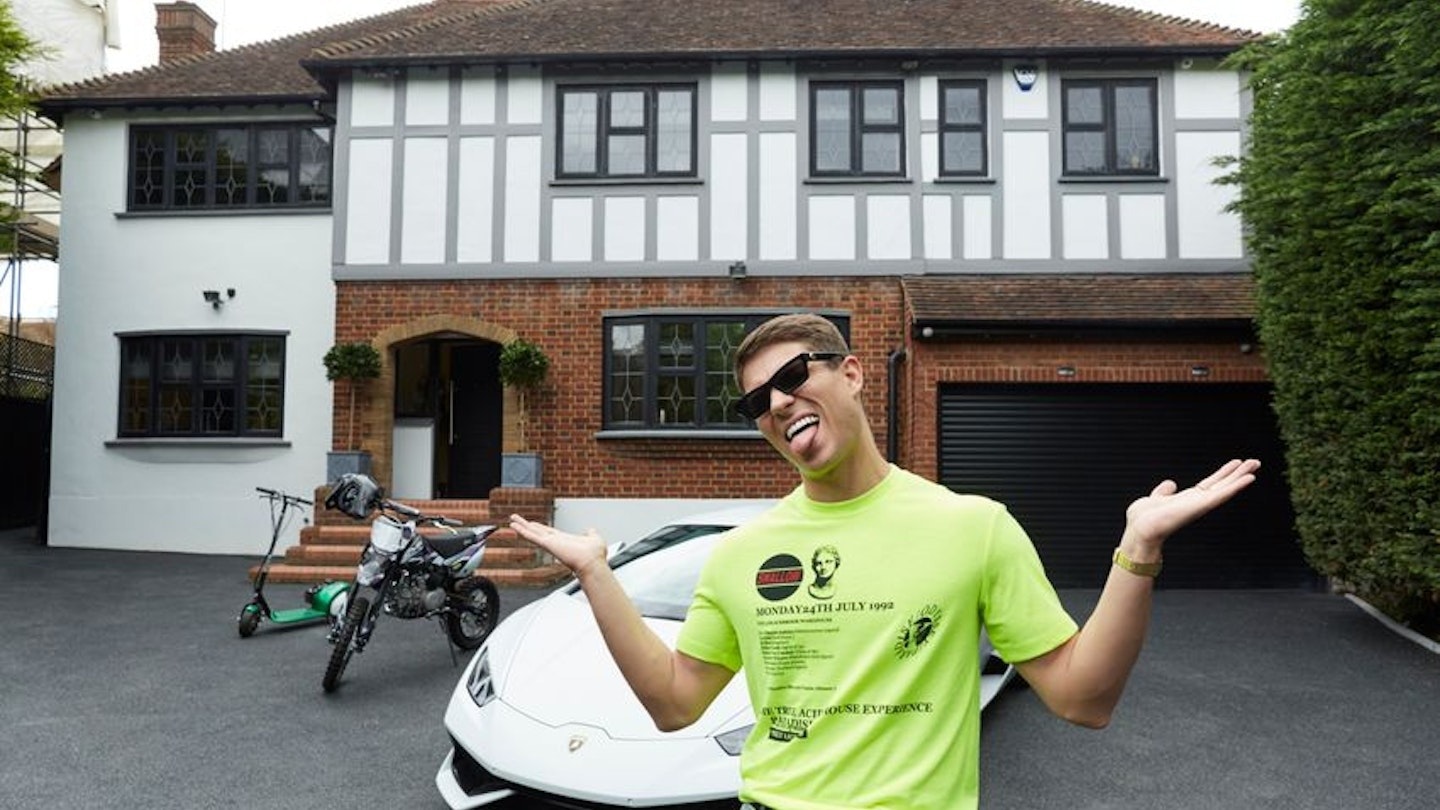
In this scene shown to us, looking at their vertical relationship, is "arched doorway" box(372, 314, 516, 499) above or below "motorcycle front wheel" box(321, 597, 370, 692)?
above

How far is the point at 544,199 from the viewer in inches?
445

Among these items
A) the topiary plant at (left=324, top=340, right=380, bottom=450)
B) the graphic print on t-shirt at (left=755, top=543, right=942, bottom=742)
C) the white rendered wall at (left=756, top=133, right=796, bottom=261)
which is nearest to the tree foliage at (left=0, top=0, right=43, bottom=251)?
the topiary plant at (left=324, top=340, right=380, bottom=450)

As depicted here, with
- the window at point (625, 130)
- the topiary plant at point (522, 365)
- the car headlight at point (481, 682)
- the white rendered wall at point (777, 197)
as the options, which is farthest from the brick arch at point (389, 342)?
the car headlight at point (481, 682)

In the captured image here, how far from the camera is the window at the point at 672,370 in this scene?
438 inches

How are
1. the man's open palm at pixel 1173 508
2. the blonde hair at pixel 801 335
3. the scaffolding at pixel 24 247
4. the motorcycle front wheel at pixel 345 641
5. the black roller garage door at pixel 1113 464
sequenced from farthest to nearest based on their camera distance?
the scaffolding at pixel 24 247 → the black roller garage door at pixel 1113 464 → the motorcycle front wheel at pixel 345 641 → the blonde hair at pixel 801 335 → the man's open palm at pixel 1173 508

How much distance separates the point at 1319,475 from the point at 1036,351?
9.99 ft

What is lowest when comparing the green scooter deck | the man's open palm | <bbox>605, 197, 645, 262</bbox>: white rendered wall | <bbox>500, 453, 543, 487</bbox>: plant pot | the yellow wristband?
the green scooter deck

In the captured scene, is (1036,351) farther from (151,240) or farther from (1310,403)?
(151,240)

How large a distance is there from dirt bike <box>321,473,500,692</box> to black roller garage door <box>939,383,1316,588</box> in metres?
5.47

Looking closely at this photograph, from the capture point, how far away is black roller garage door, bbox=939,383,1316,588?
32.5 ft

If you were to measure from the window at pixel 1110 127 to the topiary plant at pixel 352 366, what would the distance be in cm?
858

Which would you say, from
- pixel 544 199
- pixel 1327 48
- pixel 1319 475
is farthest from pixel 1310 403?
pixel 544 199

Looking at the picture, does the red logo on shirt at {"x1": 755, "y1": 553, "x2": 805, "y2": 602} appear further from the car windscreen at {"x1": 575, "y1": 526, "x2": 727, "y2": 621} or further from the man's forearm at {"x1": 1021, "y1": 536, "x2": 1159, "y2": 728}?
the car windscreen at {"x1": 575, "y1": 526, "x2": 727, "y2": 621}

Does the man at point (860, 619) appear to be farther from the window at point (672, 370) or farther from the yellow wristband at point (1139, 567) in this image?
the window at point (672, 370)
